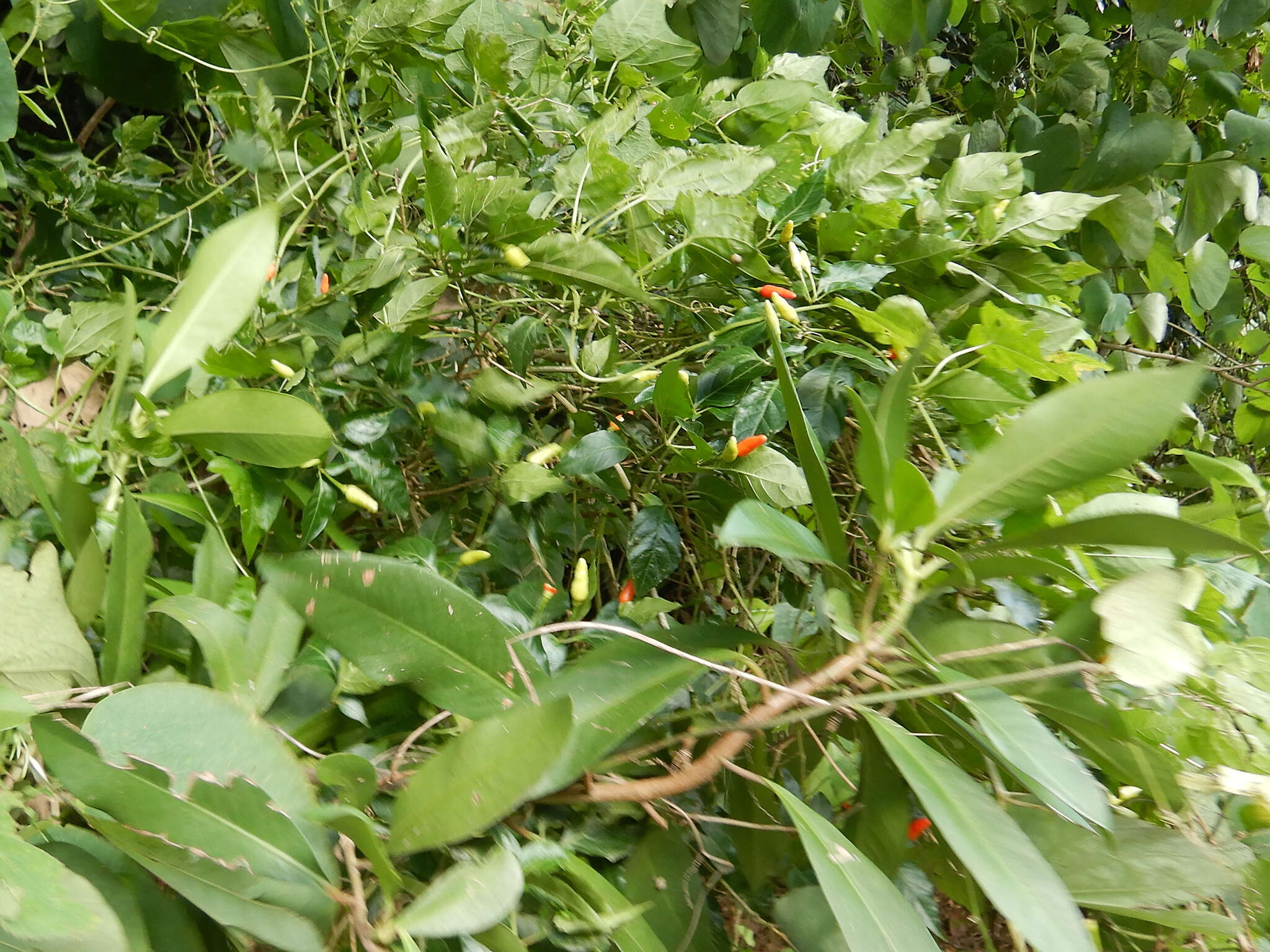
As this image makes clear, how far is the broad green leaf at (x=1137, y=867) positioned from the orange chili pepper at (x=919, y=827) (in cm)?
8

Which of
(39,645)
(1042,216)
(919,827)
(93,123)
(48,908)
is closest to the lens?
(48,908)

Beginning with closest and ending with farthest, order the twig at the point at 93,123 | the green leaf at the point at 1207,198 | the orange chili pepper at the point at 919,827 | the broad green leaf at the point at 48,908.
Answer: the broad green leaf at the point at 48,908, the orange chili pepper at the point at 919,827, the twig at the point at 93,123, the green leaf at the point at 1207,198

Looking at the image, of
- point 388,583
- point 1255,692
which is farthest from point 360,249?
point 1255,692

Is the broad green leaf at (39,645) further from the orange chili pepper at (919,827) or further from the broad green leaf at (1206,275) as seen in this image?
the broad green leaf at (1206,275)

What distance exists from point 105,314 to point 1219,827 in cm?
84

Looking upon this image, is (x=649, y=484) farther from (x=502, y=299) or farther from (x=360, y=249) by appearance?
(x=360, y=249)

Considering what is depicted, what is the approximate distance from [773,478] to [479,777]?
27 centimetres

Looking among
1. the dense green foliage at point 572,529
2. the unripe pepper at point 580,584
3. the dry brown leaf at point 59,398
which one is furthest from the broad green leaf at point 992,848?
the dry brown leaf at point 59,398

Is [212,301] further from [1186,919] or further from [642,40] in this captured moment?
[1186,919]

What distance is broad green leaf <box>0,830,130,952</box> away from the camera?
271mm

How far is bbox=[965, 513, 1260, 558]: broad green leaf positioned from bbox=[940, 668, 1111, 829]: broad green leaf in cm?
7

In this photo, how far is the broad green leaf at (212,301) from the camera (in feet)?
1.48

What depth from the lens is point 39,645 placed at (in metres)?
0.38

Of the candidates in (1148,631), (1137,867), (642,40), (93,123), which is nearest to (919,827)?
(1137,867)
